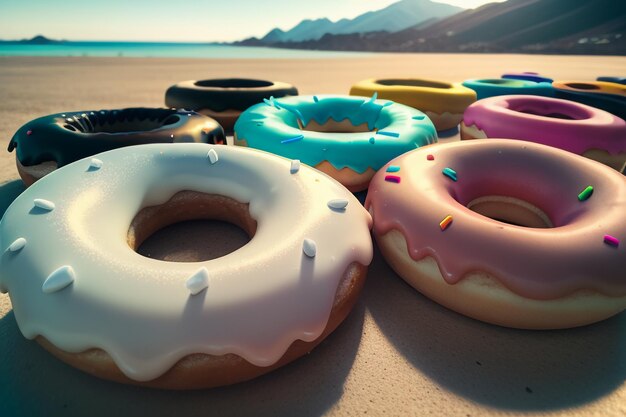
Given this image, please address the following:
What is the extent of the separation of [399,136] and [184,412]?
2383 mm

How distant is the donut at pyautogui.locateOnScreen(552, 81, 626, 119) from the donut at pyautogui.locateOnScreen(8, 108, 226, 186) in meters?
4.50

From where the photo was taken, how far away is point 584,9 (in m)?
35.2

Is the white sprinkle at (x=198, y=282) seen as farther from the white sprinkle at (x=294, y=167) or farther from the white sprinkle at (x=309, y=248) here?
the white sprinkle at (x=294, y=167)

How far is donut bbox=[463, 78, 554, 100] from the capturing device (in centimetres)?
508

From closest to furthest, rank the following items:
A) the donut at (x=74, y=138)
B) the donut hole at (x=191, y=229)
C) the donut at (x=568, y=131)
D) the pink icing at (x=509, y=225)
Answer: the pink icing at (x=509, y=225), the donut hole at (x=191, y=229), the donut at (x=74, y=138), the donut at (x=568, y=131)

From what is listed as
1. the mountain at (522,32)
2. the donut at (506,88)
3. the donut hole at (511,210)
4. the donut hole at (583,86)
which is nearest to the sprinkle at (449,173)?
the donut hole at (511,210)

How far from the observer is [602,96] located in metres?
4.51

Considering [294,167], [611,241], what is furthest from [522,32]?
[294,167]

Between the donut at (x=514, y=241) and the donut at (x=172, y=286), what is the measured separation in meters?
0.28

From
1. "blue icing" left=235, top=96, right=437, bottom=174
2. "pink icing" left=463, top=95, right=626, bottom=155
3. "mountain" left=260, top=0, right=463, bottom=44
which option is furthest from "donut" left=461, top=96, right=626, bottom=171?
"mountain" left=260, top=0, right=463, bottom=44

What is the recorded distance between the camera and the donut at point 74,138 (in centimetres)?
253

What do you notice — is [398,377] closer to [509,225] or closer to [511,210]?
[509,225]

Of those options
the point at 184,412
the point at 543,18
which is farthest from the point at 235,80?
the point at 543,18

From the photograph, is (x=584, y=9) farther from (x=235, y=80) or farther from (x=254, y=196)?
(x=254, y=196)
